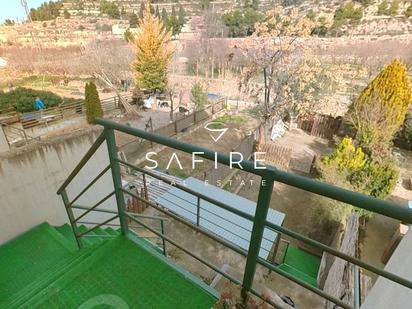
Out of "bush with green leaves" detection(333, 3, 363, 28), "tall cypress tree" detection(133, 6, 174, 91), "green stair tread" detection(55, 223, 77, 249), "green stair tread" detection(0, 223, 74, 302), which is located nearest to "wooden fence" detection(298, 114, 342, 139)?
"tall cypress tree" detection(133, 6, 174, 91)

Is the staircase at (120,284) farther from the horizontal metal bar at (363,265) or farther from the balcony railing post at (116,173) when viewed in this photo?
the horizontal metal bar at (363,265)

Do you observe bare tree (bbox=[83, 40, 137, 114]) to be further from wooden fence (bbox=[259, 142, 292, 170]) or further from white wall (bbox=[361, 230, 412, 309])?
white wall (bbox=[361, 230, 412, 309])

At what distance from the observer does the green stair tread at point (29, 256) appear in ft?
9.52

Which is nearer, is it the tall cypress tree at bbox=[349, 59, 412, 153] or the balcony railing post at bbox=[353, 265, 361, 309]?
the balcony railing post at bbox=[353, 265, 361, 309]

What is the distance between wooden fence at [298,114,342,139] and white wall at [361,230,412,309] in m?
12.9

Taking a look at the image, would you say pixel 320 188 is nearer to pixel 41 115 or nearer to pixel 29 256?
pixel 29 256

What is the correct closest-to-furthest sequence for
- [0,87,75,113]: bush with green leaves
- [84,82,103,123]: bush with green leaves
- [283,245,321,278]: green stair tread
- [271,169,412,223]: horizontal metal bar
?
[271,169,412,223]: horizontal metal bar
[283,245,321,278]: green stair tread
[84,82,103,123]: bush with green leaves
[0,87,75,113]: bush with green leaves

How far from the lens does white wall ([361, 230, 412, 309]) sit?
941 mm

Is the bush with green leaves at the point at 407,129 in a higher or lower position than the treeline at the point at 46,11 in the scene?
lower

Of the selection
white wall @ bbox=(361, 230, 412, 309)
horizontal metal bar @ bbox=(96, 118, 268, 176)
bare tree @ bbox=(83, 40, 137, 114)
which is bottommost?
bare tree @ bbox=(83, 40, 137, 114)

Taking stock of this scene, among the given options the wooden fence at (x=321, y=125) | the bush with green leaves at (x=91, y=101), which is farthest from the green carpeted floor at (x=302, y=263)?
the bush with green leaves at (x=91, y=101)

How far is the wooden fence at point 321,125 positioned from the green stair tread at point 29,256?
12.5 meters

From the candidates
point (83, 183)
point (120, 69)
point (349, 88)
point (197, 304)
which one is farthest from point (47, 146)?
point (120, 69)

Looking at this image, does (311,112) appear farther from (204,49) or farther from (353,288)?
(204,49)
